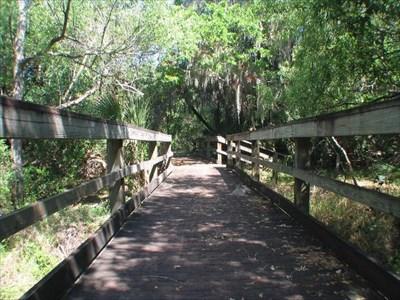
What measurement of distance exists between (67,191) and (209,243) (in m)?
1.63

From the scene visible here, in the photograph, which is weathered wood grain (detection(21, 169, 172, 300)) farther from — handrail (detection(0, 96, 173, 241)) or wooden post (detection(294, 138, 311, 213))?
wooden post (detection(294, 138, 311, 213))

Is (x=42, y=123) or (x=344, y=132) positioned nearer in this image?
(x=42, y=123)

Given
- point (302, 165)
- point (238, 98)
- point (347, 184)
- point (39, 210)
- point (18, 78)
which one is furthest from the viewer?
point (238, 98)

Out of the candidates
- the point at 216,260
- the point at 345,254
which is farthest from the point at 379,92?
the point at 216,260

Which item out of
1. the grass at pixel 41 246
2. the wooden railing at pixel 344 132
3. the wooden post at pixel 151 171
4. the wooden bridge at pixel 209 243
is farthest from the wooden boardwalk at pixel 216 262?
the wooden post at pixel 151 171

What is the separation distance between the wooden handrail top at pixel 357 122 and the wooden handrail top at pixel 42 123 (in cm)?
199

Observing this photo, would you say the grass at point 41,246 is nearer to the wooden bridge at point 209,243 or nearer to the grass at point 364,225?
the wooden bridge at point 209,243

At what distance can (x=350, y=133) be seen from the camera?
3201 millimetres

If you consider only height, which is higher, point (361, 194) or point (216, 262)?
A: point (361, 194)

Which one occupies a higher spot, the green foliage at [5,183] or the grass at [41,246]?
the green foliage at [5,183]

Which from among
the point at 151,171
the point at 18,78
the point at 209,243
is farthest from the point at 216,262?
the point at 18,78

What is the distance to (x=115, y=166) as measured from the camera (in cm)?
500

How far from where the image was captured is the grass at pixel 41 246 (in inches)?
170

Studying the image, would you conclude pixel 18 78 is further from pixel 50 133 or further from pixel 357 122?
pixel 357 122
